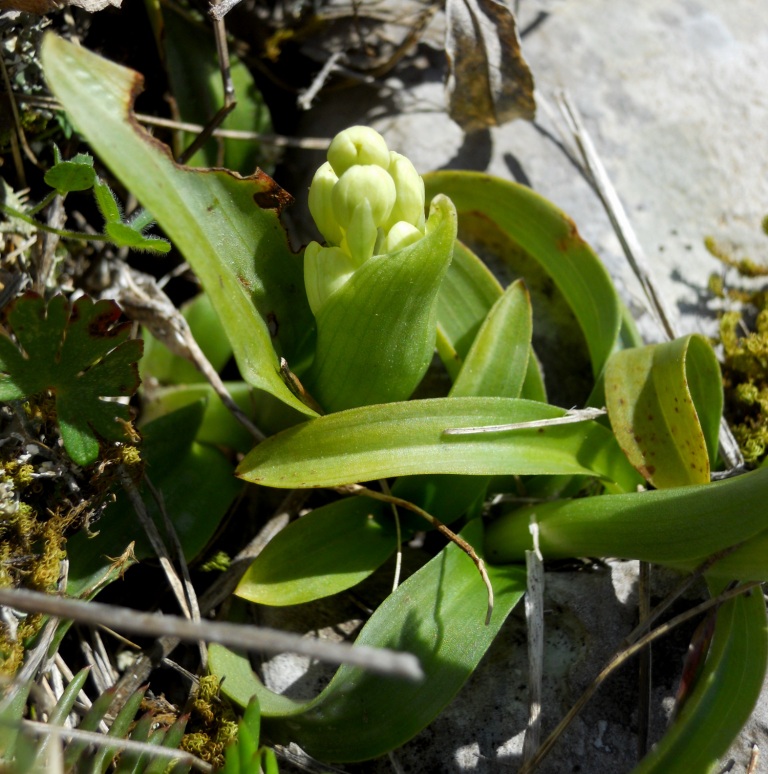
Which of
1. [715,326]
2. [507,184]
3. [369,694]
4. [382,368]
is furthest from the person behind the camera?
[715,326]

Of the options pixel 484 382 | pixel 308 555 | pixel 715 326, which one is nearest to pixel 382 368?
pixel 484 382

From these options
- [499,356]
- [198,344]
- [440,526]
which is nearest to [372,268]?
[499,356]

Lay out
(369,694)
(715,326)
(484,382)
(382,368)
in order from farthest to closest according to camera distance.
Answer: (715,326) < (484,382) < (382,368) < (369,694)

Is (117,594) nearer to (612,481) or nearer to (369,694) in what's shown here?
(369,694)

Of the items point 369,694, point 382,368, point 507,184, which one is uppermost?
point 507,184

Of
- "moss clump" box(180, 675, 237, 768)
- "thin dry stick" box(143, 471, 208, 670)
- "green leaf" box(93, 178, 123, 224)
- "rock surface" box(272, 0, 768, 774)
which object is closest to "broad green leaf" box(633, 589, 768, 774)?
"rock surface" box(272, 0, 768, 774)

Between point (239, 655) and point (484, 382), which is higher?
point (484, 382)

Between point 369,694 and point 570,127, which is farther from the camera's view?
point 570,127
